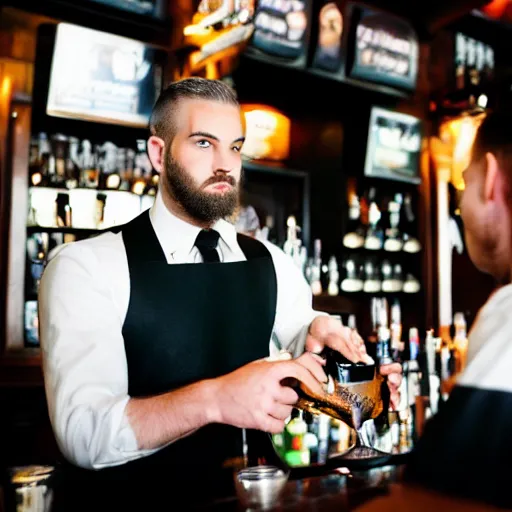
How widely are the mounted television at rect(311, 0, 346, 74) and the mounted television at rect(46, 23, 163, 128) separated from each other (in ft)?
3.84

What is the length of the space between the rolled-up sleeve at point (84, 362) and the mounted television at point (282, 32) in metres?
2.59

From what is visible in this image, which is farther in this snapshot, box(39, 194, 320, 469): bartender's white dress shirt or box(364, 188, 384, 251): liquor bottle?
box(364, 188, 384, 251): liquor bottle

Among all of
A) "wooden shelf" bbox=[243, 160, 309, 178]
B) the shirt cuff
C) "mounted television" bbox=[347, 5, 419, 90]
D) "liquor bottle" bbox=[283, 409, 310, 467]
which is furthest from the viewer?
"mounted television" bbox=[347, 5, 419, 90]

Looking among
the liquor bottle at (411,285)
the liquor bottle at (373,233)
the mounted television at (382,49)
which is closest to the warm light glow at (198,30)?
the mounted television at (382,49)

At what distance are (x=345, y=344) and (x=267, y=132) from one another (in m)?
2.97

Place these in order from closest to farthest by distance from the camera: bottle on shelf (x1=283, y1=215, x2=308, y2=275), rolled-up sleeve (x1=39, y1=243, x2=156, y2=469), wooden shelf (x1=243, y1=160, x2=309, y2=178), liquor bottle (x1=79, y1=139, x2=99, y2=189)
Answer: rolled-up sleeve (x1=39, y1=243, x2=156, y2=469), bottle on shelf (x1=283, y1=215, x2=308, y2=275), liquor bottle (x1=79, y1=139, x2=99, y2=189), wooden shelf (x1=243, y1=160, x2=309, y2=178)

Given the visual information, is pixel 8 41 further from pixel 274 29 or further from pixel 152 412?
pixel 152 412

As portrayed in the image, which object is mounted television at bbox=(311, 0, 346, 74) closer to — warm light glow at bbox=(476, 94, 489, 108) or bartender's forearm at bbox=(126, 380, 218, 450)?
warm light glow at bbox=(476, 94, 489, 108)

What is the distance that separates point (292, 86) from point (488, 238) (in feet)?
11.3

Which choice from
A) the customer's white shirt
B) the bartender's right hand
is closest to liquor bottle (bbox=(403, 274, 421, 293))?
the bartender's right hand

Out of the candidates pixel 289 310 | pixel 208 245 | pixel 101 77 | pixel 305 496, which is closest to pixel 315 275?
pixel 101 77

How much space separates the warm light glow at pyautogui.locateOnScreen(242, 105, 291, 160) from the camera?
414 centimetres

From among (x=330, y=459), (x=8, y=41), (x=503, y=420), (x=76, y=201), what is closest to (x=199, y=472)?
(x=330, y=459)

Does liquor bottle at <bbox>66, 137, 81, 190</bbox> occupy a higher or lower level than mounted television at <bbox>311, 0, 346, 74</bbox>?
lower
